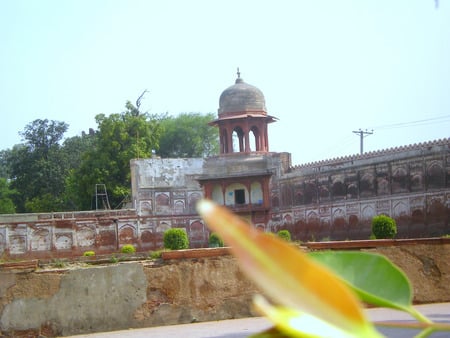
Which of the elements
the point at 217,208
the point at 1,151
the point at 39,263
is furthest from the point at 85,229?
the point at 1,151

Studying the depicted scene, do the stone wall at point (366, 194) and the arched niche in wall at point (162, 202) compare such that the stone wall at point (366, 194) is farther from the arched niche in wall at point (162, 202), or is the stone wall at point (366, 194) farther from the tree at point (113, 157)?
the tree at point (113, 157)

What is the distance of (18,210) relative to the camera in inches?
1460

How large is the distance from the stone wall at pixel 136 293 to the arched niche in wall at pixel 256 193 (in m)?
17.8

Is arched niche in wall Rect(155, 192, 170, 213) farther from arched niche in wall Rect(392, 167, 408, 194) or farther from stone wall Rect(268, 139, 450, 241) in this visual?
arched niche in wall Rect(392, 167, 408, 194)

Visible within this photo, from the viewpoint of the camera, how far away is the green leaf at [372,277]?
0.48 m

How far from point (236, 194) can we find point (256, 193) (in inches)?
29.5

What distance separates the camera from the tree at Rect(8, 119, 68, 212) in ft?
119

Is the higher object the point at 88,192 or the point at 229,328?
the point at 88,192

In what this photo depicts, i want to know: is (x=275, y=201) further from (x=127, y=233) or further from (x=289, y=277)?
(x=289, y=277)

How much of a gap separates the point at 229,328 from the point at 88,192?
24606mm

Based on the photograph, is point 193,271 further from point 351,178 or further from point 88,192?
point 88,192

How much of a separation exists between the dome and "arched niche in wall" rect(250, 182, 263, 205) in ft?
8.80

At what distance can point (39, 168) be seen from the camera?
119ft

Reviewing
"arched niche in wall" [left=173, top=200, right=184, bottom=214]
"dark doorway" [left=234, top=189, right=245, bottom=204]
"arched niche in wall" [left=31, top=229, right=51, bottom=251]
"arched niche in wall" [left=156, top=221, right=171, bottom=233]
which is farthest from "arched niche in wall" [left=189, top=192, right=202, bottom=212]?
"arched niche in wall" [left=31, top=229, right=51, bottom=251]
